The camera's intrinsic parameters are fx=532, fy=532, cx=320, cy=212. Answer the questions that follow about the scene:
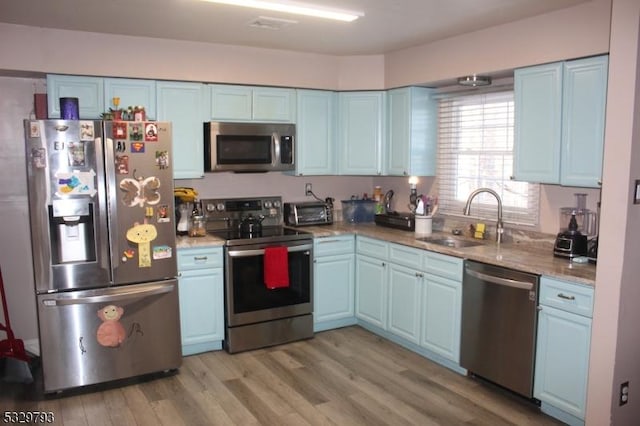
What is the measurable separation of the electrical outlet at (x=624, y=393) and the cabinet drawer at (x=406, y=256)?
1.59m

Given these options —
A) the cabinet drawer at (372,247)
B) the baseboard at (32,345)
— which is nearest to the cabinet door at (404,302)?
the cabinet drawer at (372,247)

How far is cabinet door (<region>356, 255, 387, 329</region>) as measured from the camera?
14.9 feet

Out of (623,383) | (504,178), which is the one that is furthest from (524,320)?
(504,178)

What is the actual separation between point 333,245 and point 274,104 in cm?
136

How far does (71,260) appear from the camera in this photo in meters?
3.50

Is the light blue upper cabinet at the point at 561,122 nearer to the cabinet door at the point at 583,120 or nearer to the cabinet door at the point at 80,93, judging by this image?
the cabinet door at the point at 583,120

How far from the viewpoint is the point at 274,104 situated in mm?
4738

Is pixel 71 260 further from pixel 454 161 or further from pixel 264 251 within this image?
pixel 454 161

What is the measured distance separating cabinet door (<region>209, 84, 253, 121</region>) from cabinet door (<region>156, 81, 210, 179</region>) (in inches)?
2.8

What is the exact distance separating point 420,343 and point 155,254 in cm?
212

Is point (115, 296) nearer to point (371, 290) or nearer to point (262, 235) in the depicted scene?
point (262, 235)

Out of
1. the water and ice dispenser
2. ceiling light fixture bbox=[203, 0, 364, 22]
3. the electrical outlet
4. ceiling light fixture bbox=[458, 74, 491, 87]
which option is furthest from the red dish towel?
the electrical outlet

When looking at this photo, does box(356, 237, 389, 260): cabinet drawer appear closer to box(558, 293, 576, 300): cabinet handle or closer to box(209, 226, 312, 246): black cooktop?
box(209, 226, 312, 246): black cooktop

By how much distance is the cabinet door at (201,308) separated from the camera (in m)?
4.14
